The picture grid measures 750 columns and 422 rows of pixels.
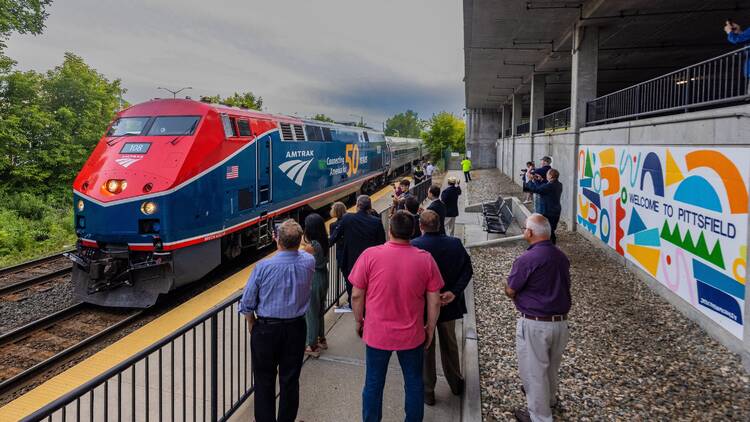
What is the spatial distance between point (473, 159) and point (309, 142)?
33.9 meters

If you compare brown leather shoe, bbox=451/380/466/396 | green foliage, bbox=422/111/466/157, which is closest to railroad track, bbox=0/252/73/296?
brown leather shoe, bbox=451/380/466/396

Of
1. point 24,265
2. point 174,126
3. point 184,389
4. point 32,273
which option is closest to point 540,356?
point 184,389

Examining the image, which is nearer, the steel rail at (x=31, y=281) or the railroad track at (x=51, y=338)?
the railroad track at (x=51, y=338)

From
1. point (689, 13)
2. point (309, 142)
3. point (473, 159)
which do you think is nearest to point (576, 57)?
point (689, 13)

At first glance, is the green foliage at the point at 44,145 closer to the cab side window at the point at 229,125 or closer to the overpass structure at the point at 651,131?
the cab side window at the point at 229,125

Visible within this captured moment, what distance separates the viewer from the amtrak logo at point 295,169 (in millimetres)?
13125

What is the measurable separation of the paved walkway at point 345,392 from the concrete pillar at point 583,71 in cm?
1110

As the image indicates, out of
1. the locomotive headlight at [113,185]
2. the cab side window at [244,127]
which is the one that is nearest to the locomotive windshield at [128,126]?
the locomotive headlight at [113,185]

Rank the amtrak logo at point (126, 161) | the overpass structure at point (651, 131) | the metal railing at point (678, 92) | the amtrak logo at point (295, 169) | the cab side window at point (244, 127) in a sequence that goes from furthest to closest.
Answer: the amtrak logo at point (295, 169)
the cab side window at point (244, 127)
the amtrak logo at point (126, 161)
the metal railing at point (678, 92)
the overpass structure at point (651, 131)

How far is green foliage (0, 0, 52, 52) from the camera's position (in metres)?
22.1

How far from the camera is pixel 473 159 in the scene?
46750 millimetres

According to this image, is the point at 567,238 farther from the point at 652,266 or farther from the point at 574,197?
the point at 652,266

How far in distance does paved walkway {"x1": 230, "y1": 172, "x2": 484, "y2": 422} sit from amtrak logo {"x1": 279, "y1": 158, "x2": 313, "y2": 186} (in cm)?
774

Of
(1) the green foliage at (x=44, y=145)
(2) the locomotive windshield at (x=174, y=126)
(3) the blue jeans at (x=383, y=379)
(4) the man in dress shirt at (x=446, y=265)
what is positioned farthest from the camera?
(1) the green foliage at (x=44, y=145)
